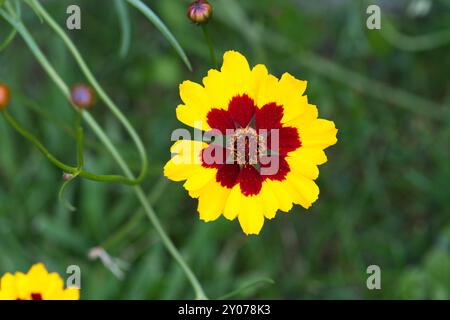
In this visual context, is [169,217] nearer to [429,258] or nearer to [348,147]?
[348,147]

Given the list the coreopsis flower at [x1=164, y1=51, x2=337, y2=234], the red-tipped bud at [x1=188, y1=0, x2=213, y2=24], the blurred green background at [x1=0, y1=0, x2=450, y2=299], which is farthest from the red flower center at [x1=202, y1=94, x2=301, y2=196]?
the blurred green background at [x1=0, y1=0, x2=450, y2=299]

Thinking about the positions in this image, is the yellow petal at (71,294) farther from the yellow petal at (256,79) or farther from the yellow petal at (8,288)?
the yellow petal at (256,79)

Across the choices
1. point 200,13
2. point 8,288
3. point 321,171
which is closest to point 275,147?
point 200,13

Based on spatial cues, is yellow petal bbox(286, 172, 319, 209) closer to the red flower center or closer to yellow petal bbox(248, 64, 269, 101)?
the red flower center

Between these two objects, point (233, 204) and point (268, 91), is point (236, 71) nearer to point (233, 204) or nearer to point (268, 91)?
point (268, 91)

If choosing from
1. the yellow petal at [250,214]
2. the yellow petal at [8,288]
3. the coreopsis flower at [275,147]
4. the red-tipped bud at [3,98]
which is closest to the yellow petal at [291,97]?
the coreopsis flower at [275,147]
